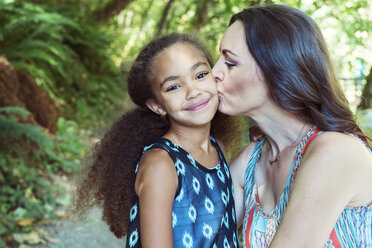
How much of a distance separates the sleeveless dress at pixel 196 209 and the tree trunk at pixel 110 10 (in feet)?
34.2

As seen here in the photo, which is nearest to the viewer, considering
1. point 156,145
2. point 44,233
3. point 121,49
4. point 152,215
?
point 152,215

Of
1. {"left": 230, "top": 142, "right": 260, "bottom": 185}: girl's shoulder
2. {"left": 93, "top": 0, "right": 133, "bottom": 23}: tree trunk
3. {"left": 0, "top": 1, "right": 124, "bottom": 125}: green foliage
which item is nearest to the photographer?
{"left": 230, "top": 142, "right": 260, "bottom": 185}: girl's shoulder

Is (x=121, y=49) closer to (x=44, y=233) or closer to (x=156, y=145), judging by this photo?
(x=44, y=233)

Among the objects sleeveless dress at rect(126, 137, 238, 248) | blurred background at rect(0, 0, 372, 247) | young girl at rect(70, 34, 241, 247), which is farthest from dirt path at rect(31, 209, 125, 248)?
sleeveless dress at rect(126, 137, 238, 248)

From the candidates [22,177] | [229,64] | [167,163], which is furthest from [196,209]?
[22,177]

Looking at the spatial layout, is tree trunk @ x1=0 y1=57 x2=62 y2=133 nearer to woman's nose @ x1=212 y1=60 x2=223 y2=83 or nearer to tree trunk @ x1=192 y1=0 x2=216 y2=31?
tree trunk @ x1=192 y1=0 x2=216 y2=31

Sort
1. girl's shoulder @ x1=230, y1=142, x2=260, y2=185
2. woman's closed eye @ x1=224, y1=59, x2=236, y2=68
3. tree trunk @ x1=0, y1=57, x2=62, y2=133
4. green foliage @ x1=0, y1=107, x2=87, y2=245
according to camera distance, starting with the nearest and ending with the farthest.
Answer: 1. woman's closed eye @ x1=224, y1=59, x2=236, y2=68
2. girl's shoulder @ x1=230, y1=142, x2=260, y2=185
3. green foliage @ x1=0, y1=107, x2=87, y2=245
4. tree trunk @ x1=0, y1=57, x2=62, y2=133

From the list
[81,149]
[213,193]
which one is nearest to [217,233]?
[213,193]

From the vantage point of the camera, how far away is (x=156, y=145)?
2.12m

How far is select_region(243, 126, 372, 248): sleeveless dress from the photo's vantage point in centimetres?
181

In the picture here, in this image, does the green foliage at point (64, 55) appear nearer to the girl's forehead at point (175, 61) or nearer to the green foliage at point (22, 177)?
the green foliage at point (22, 177)

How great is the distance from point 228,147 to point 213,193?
647mm

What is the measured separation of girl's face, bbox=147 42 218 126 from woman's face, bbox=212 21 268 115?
3.1 inches

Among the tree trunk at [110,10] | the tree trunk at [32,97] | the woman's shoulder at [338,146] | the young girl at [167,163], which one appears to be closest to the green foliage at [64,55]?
the tree trunk at [32,97]
